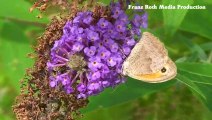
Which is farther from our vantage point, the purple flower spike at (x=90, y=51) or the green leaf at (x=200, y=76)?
the green leaf at (x=200, y=76)

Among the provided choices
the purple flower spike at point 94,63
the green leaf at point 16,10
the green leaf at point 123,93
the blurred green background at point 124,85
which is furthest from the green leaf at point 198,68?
the green leaf at point 16,10

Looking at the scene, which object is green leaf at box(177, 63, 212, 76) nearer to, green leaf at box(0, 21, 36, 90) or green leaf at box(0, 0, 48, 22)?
green leaf at box(0, 0, 48, 22)

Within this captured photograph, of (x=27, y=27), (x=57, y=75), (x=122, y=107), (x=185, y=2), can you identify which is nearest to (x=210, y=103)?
(x=185, y=2)

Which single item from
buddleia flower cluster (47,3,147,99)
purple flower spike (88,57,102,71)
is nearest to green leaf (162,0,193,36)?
buddleia flower cluster (47,3,147,99)

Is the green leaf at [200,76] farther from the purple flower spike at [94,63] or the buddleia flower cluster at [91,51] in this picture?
the purple flower spike at [94,63]

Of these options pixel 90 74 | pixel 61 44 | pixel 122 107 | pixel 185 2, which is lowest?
pixel 122 107

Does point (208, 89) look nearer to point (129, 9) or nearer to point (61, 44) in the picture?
point (129, 9)
